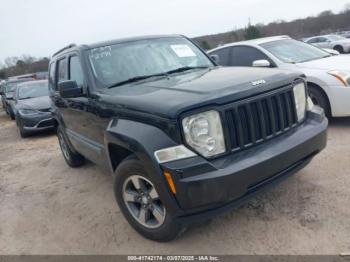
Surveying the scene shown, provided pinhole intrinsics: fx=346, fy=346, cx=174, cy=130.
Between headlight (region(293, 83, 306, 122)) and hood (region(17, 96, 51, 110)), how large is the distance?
7.54 m

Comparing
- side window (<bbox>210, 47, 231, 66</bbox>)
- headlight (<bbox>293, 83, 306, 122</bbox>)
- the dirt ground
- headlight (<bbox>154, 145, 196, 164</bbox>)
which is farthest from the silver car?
headlight (<bbox>154, 145, 196, 164</bbox>)

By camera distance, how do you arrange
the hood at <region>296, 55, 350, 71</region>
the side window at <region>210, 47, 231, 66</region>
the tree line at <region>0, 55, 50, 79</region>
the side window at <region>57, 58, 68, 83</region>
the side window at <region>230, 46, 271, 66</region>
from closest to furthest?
the side window at <region>57, 58, 68, 83</region> < the hood at <region>296, 55, 350, 71</region> < the side window at <region>230, 46, 271, 66</region> < the side window at <region>210, 47, 231, 66</region> < the tree line at <region>0, 55, 50, 79</region>

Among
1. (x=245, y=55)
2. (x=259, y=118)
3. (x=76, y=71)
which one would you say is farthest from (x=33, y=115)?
(x=259, y=118)

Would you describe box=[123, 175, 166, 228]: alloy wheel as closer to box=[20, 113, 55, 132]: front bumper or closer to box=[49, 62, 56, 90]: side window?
box=[49, 62, 56, 90]: side window

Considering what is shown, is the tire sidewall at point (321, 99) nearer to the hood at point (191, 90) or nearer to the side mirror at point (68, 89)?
the hood at point (191, 90)

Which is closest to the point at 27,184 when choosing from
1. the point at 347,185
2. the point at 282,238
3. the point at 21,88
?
the point at 282,238

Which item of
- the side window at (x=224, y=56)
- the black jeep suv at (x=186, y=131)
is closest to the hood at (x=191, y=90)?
the black jeep suv at (x=186, y=131)

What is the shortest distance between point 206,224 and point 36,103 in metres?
7.74

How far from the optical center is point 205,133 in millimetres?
2686

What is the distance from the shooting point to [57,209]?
427 cm

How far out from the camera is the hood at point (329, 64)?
565 cm

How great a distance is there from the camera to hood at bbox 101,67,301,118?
107 inches

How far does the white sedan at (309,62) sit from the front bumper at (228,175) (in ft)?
8.04

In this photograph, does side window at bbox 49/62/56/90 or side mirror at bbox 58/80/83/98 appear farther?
side window at bbox 49/62/56/90
